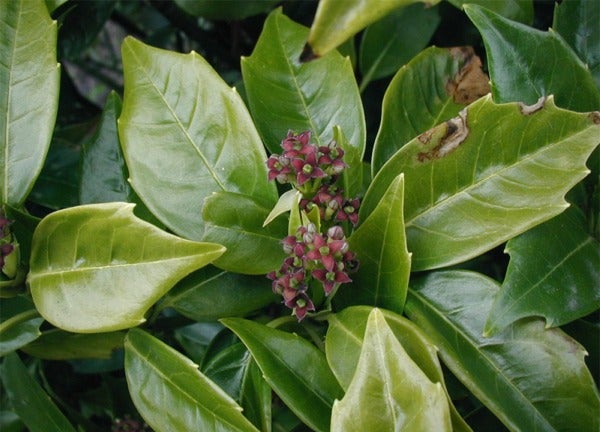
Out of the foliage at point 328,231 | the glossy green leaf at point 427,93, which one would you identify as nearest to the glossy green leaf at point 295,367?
the foliage at point 328,231

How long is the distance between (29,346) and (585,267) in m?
0.71

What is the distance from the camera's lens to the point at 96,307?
0.78 metres

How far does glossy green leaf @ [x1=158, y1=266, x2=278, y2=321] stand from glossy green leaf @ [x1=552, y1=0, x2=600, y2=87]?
48cm

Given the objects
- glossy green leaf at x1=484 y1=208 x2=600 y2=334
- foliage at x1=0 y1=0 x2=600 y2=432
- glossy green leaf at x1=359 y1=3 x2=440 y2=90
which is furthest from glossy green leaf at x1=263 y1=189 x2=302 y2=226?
glossy green leaf at x1=359 y1=3 x2=440 y2=90

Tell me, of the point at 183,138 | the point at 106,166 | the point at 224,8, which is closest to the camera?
the point at 183,138

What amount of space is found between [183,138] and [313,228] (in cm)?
22

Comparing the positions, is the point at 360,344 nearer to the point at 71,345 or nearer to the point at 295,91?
the point at 295,91

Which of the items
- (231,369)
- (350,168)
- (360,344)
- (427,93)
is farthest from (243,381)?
(427,93)

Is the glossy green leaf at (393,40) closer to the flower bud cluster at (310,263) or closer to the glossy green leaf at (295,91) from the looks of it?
the glossy green leaf at (295,91)

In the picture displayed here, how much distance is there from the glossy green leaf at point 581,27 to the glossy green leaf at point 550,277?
24 cm

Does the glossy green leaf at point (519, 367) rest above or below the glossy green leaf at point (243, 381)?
above

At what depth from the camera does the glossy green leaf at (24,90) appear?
90 cm

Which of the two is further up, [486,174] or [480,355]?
[486,174]

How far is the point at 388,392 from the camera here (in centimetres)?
68
